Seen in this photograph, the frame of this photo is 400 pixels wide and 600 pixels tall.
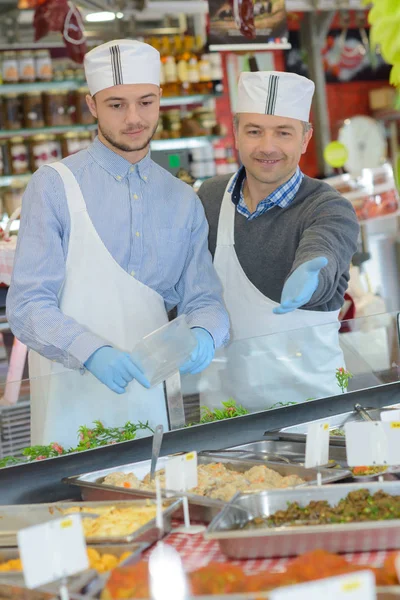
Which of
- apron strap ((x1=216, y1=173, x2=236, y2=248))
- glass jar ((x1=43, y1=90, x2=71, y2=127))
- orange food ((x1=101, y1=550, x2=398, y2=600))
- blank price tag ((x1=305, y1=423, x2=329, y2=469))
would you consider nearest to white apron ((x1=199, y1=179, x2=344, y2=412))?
apron strap ((x1=216, y1=173, x2=236, y2=248))

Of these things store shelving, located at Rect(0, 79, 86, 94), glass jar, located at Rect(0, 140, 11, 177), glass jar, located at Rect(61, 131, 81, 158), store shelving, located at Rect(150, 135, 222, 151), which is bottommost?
glass jar, located at Rect(0, 140, 11, 177)

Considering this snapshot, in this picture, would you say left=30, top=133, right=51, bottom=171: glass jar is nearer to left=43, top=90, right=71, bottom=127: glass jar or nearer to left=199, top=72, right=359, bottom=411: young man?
left=43, top=90, right=71, bottom=127: glass jar

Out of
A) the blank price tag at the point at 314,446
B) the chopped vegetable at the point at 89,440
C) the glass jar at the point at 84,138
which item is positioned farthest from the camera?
the glass jar at the point at 84,138

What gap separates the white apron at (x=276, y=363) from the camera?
8.71 feet

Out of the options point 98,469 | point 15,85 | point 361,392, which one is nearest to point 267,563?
point 98,469

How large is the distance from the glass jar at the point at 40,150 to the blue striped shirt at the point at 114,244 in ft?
12.8

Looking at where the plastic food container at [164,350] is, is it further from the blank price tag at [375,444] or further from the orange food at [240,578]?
the orange food at [240,578]

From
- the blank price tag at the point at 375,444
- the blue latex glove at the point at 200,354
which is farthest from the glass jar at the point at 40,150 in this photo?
the blank price tag at the point at 375,444

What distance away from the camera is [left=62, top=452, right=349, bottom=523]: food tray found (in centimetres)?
194

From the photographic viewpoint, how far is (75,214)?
2709mm

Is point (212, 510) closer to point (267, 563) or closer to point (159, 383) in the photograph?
point (267, 563)

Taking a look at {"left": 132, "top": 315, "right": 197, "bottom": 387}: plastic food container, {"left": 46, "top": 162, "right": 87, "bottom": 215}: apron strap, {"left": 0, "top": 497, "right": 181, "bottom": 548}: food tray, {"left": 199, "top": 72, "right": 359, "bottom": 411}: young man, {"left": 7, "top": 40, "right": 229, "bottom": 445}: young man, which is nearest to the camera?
{"left": 0, "top": 497, "right": 181, "bottom": 548}: food tray

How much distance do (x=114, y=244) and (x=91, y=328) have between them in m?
0.27

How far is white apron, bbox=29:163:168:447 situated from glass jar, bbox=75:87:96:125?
401 centimetres
